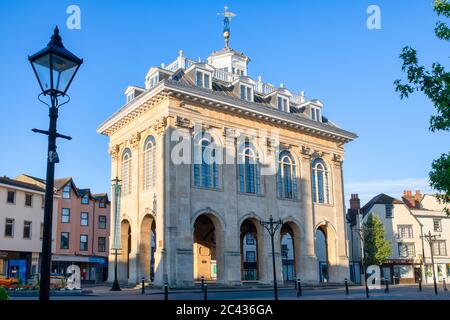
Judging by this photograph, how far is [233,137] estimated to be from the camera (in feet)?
133

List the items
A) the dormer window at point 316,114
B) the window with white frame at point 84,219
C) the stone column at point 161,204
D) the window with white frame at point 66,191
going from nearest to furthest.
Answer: the stone column at point 161,204
the dormer window at point 316,114
the window with white frame at point 66,191
the window with white frame at point 84,219

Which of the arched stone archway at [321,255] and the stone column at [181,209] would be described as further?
the arched stone archway at [321,255]

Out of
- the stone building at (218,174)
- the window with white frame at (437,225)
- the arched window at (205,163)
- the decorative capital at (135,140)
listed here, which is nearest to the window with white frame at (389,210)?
the window with white frame at (437,225)

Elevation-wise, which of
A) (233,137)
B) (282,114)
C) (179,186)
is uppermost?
(282,114)

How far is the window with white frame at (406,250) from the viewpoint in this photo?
65500mm

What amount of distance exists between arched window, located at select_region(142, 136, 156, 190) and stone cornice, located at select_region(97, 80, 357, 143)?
9.55 feet

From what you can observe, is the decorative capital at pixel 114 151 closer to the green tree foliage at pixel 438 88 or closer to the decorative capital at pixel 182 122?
the decorative capital at pixel 182 122

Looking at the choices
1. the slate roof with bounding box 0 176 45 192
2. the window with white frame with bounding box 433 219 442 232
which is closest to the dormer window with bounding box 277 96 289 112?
the slate roof with bounding box 0 176 45 192

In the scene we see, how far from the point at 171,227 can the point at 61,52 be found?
29207 millimetres

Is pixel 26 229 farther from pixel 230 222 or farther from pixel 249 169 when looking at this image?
pixel 249 169

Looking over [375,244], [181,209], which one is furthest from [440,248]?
[181,209]

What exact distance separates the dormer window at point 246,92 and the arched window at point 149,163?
29.8 ft
